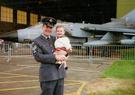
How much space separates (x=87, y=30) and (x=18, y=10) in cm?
3557

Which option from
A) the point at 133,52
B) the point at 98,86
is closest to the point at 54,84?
the point at 98,86

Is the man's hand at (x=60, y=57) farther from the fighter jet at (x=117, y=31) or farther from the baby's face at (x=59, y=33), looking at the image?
the fighter jet at (x=117, y=31)

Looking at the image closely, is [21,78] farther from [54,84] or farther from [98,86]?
[54,84]

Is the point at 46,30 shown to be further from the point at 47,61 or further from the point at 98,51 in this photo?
the point at 98,51

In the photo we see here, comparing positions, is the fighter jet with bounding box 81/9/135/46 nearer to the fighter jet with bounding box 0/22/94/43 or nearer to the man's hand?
the fighter jet with bounding box 0/22/94/43

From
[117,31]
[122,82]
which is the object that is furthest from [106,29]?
[122,82]

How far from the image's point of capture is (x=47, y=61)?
5488mm

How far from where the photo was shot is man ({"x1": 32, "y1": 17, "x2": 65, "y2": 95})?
5531mm

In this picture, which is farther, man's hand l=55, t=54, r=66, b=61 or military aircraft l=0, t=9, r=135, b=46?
military aircraft l=0, t=9, r=135, b=46

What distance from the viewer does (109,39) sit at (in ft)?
90.2

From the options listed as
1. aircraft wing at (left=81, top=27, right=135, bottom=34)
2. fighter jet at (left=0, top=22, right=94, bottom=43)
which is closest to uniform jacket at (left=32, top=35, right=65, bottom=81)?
fighter jet at (left=0, top=22, right=94, bottom=43)

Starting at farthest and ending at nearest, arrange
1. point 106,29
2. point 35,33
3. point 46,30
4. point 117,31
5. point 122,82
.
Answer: point 106,29 < point 35,33 < point 117,31 < point 122,82 < point 46,30

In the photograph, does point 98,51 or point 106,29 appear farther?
point 106,29

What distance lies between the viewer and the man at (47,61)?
553 cm
